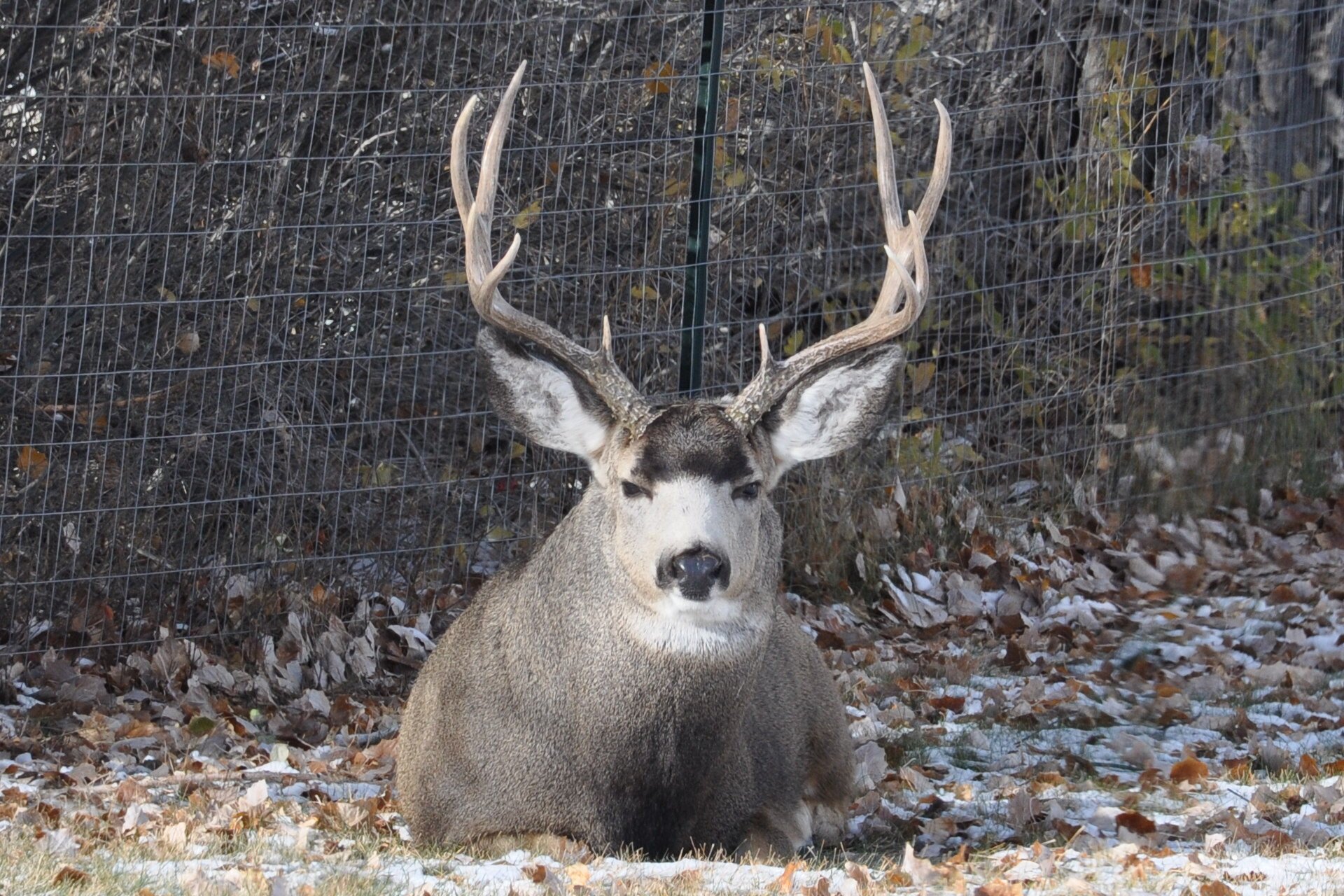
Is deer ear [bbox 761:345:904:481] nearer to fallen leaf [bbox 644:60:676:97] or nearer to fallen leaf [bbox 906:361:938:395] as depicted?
fallen leaf [bbox 644:60:676:97]

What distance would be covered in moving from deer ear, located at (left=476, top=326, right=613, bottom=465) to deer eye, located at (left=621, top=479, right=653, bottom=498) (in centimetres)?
22

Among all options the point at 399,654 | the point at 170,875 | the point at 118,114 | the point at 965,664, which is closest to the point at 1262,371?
the point at 965,664

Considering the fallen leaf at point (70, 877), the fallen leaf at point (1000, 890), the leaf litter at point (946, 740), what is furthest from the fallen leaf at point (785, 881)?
the fallen leaf at point (70, 877)

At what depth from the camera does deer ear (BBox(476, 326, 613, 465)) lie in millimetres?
5117

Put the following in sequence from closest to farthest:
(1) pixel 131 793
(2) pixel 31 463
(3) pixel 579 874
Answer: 1. (3) pixel 579 874
2. (1) pixel 131 793
3. (2) pixel 31 463

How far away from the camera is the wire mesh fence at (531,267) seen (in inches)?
297

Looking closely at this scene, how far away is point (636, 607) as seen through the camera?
492 cm

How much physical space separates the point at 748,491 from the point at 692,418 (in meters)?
0.25

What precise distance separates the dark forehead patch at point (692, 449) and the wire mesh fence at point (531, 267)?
9.87ft

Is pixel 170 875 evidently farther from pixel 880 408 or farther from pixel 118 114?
pixel 118 114

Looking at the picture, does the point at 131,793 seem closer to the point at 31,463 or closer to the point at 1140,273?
the point at 31,463

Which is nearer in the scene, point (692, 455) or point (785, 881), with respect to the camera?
point (785, 881)

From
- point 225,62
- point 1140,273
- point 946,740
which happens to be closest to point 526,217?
Result: point 225,62

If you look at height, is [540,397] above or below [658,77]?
below
